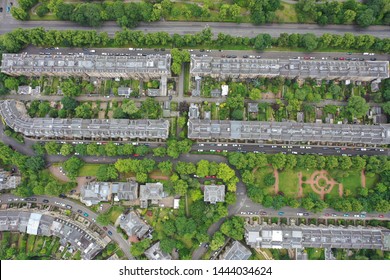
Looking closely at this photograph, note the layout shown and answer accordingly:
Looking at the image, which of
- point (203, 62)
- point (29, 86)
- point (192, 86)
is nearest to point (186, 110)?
point (192, 86)

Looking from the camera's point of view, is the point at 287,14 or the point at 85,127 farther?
the point at 287,14

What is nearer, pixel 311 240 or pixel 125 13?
pixel 311 240

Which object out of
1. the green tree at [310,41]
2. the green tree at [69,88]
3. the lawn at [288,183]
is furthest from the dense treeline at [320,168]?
the green tree at [69,88]

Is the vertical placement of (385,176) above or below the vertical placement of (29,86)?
below

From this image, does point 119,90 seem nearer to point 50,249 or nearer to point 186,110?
point 186,110

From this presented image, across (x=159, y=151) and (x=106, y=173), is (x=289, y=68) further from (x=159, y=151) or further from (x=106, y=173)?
(x=106, y=173)

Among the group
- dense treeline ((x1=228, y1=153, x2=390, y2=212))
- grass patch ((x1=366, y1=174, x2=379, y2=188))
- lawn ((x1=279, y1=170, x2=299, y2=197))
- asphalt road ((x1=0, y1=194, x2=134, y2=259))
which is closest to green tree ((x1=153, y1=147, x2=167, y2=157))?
dense treeline ((x1=228, y1=153, x2=390, y2=212))

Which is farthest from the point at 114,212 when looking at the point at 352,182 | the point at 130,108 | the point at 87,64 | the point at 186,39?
the point at 352,182
